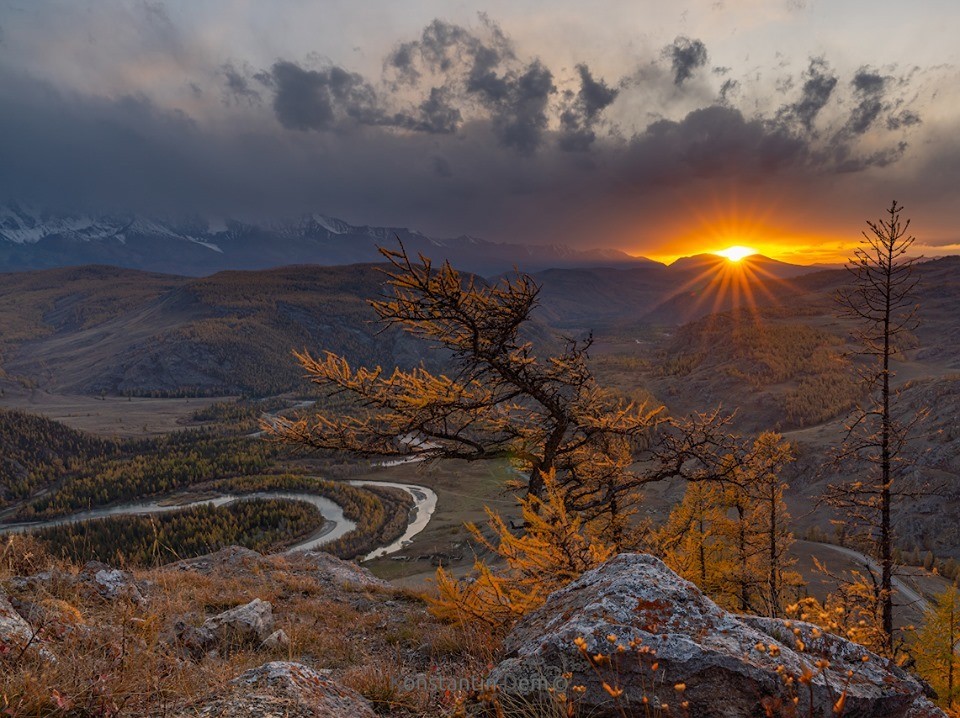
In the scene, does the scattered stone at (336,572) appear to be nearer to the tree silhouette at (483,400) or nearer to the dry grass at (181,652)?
the dry grass at (181,652)

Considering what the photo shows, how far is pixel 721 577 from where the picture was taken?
14305 millimetres

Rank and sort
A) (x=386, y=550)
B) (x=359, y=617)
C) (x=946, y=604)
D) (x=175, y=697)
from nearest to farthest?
(x=175, y=697) < (x=359, y=617) < (x=946, y=604) < (x=386, y=550)

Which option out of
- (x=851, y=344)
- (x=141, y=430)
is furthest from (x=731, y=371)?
(x=141, y=430)

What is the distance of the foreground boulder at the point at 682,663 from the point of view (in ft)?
11.0

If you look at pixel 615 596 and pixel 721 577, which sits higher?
pixel 615 596

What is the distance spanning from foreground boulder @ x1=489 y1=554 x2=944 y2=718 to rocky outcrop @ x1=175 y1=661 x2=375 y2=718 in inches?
53.2

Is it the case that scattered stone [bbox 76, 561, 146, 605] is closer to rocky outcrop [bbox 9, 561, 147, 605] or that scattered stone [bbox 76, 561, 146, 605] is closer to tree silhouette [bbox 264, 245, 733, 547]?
rocky outcrop [bbox 9, 561, 147, 605]

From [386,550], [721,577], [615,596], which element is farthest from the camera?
[386,550]

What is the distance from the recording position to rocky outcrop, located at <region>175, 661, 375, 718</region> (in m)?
3.48

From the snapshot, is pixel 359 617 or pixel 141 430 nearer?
pixel 359 617

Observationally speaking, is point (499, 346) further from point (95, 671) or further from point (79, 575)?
point (79, 575)

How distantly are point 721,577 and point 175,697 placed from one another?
1451cm

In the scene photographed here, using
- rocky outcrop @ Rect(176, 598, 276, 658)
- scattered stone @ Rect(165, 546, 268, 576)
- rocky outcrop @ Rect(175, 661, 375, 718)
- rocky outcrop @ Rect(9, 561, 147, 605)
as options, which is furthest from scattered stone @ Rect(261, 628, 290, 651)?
scattered stone @ Rect(165, 546, 268, 576)

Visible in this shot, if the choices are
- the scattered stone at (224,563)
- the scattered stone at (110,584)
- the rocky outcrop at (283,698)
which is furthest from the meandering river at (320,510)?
the rocky outcrop at (283,698)
